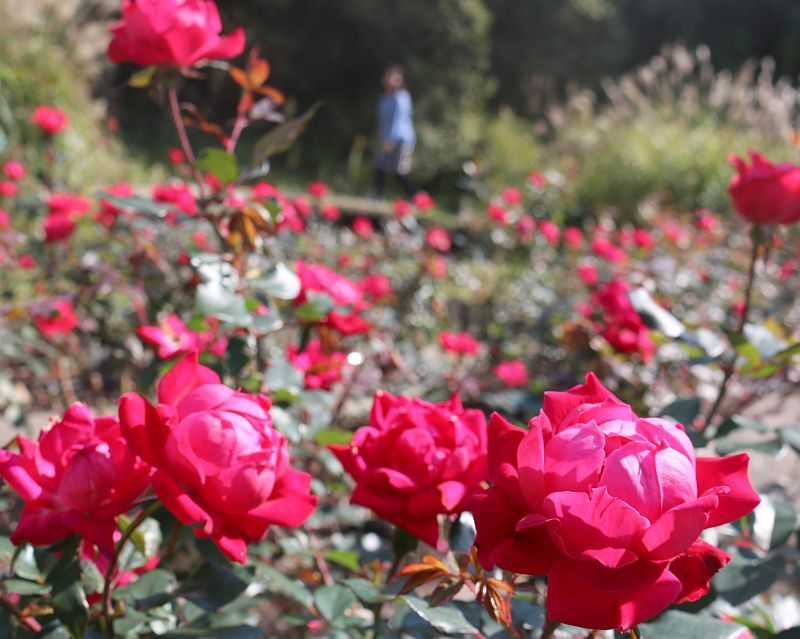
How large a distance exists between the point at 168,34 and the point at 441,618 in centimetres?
52

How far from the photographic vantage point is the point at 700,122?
23.0 feet

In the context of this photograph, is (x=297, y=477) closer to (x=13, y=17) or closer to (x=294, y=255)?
(x=294, y=255)

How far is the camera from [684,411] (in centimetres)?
71

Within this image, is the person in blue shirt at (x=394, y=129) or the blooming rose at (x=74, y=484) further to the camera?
the person in blue shirt at (x=394, y=129)

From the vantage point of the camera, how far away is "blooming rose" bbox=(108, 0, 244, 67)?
65cm

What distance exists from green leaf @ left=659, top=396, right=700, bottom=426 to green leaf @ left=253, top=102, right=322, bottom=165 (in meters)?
0.41

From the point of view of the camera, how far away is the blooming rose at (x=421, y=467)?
1.68ft

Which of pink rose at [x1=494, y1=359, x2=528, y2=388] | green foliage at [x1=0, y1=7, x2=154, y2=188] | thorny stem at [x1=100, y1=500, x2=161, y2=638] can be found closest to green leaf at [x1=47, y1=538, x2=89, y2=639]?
thorny stem at [x1=100, y1=500, x2=161, y2=638]

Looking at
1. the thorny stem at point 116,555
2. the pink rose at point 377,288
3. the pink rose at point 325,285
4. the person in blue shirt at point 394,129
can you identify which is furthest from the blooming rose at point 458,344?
the person in blue shirt at point 394,129

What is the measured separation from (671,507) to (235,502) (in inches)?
8.8

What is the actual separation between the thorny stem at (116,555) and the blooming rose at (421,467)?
13 cm

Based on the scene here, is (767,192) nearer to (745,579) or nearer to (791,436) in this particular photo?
(791,436)

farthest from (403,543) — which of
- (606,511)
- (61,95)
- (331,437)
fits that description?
(61,95)

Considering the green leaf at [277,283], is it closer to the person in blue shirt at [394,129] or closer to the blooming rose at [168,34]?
the blooming rose at [168,34]
